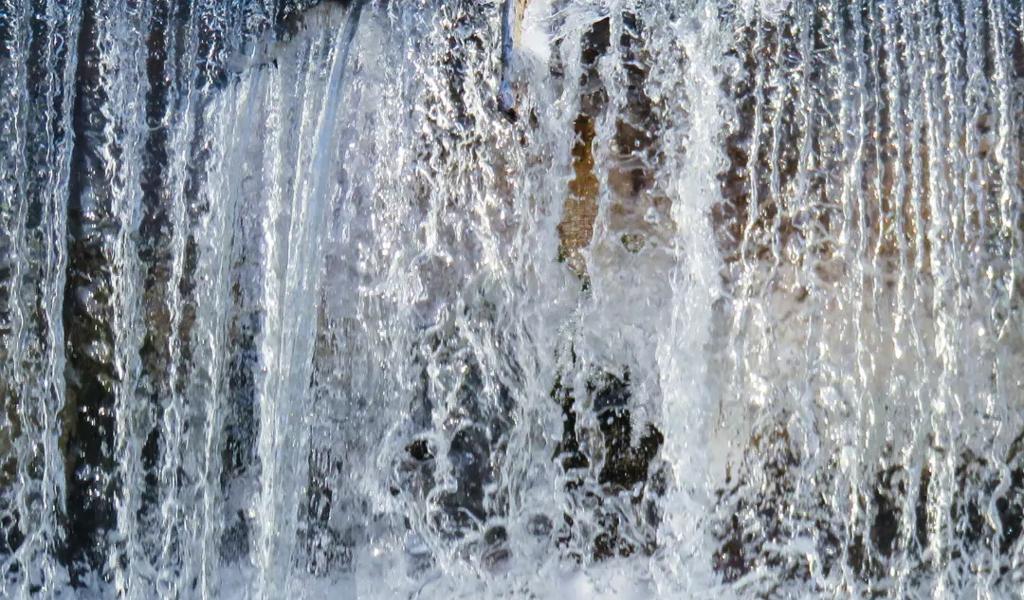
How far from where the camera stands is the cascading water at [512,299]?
280 cm

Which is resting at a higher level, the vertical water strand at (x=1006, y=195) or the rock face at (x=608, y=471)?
the vertical water strand at (x=1006, y=195)

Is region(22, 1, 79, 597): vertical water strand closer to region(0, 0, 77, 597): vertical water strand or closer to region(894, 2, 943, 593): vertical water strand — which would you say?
region(0, 0, 77, 597): vertical water strand

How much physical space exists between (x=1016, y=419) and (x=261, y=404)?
1850 mm

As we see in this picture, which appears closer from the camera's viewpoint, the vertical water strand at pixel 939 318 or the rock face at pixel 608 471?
the vertical water strand at pixel 939 318

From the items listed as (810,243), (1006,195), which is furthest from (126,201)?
(1006,195)

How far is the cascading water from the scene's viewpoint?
2.80 metres

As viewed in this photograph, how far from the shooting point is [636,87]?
9.85ft

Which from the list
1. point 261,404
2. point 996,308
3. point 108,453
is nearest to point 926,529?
point 996,308

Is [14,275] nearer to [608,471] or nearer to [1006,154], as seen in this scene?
[608,471]

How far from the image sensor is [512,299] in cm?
289

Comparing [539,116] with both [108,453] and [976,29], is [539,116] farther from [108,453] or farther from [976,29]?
[108,453]

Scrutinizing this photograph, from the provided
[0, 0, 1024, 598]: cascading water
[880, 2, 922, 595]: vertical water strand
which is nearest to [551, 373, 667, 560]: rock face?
[0, 0, 1024, 598]: cascading water

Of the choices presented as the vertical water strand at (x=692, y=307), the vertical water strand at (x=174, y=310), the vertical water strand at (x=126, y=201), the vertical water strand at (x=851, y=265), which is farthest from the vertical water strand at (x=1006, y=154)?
the vertical water strand at (x=126, y=201)

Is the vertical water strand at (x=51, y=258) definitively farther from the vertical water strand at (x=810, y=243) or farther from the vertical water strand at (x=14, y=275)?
the vertical water strand at (x=810, y=243)
